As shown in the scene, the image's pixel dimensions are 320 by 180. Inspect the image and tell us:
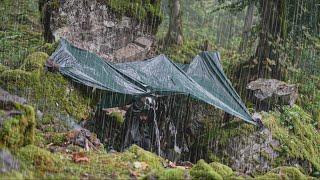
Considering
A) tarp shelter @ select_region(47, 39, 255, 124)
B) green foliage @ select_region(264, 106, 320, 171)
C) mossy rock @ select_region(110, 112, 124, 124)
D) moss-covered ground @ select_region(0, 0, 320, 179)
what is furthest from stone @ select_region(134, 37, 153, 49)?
green foliage @ select_region(264, 106, 320, 171)

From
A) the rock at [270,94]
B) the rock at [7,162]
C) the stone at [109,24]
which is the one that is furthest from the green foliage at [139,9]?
the rock at [7,162]

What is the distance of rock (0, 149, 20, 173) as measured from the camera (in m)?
4.76

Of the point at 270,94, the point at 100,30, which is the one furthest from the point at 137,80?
the point at 100,30

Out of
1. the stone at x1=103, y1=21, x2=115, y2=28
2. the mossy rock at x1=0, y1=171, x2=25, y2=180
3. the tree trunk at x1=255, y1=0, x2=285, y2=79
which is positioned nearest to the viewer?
the mossy rock at x1=0, y1=171, x2=25, y2=180

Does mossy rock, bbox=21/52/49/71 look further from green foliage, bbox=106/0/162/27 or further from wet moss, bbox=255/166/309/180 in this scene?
wet moss, bbox=255/166/309/180

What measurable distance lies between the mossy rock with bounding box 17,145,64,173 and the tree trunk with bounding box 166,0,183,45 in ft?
38.3

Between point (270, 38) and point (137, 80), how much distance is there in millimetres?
5322

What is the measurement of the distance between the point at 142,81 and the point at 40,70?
2.08 metres

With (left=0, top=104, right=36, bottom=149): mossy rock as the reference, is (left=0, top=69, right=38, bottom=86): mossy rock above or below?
above

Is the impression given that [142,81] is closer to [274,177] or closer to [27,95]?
[27,95]

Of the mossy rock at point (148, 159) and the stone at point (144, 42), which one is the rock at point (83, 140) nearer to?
the mossy rock at point (148, 159)

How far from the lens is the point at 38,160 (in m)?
5.29

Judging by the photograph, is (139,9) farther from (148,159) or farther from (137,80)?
(148,159)

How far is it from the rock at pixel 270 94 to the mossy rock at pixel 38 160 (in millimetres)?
7021
